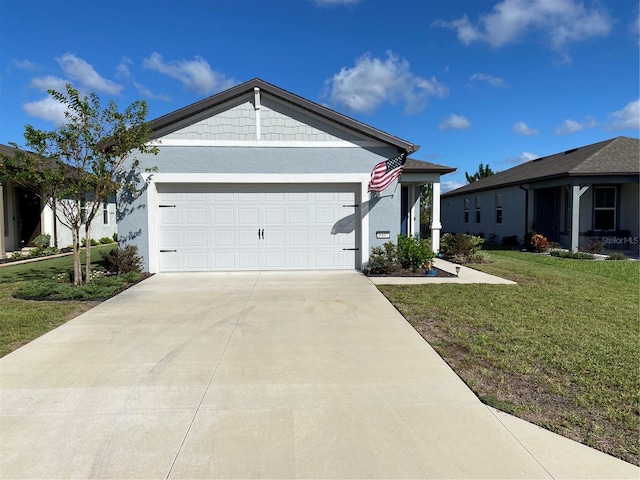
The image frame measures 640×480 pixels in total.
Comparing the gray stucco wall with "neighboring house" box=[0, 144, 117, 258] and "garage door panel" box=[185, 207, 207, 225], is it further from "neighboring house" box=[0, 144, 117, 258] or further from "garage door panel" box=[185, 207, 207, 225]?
"neighboring house" box=[0, 144, 117, 258]

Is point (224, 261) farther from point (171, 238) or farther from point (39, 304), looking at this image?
point (39, 304)

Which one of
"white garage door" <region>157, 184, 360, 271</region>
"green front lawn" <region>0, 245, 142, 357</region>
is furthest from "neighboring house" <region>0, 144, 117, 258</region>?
"white garage door" <region>157, 184, 360, 271</region>

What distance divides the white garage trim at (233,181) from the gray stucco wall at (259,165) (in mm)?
105

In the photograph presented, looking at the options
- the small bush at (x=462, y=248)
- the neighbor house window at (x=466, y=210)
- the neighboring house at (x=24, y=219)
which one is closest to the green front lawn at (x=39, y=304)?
the neighboring house at (x=24, y=219)

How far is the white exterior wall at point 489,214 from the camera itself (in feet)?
66.6

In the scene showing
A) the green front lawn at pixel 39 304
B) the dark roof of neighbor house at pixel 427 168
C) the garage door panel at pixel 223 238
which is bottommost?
the green front lawn at pixel 39 304

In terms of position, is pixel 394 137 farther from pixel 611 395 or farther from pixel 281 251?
pixel 611 395

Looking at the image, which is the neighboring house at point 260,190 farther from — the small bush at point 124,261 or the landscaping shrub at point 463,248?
the landscaping shrub at point 463,248

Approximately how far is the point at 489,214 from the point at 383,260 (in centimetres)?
1557

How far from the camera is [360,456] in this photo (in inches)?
111

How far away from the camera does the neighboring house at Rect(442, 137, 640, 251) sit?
51.7 ft

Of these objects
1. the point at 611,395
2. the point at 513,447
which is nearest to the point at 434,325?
the point at 611,395

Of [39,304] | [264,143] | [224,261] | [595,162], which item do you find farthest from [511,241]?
[39,304]

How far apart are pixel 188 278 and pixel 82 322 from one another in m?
3.83
